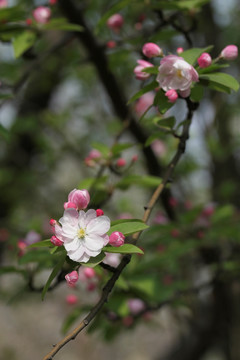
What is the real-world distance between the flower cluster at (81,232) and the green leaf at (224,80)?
1.59 feet

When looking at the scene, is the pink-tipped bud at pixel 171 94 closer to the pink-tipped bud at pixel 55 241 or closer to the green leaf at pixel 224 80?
the green leaf at pixel 224 80

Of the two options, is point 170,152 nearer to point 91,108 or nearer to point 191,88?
point 191,88

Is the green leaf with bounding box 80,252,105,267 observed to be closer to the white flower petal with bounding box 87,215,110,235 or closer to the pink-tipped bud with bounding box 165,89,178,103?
the white flower petal with bounding box 87,215,110,235

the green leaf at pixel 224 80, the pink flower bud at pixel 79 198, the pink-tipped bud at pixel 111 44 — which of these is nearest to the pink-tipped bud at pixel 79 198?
the pink flower bud at pixel 79 198

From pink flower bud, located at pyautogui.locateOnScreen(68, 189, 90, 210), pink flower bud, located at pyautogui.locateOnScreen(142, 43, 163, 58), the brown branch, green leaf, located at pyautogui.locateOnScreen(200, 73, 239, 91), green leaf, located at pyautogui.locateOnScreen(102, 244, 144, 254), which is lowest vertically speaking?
the brown branch

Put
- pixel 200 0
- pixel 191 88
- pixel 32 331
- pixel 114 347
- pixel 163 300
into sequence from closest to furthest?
pixel 191 88, pixel 200 0, pixel 163 300, pixel 114 347, pixel 32 331

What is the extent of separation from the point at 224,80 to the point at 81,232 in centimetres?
58

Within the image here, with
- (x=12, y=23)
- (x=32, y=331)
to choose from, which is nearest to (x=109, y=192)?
(x=12, y=23)

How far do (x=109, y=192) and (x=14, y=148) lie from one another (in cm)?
331

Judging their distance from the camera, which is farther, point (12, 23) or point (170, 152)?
point (170, 152)

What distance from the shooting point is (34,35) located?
175cm

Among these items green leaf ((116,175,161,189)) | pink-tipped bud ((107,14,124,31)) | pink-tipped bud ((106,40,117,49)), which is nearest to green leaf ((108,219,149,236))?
green leaf ((116,175,161,189))

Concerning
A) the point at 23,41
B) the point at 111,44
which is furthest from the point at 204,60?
the point at 111,44

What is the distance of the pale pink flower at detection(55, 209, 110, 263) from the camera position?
36.1 inches
